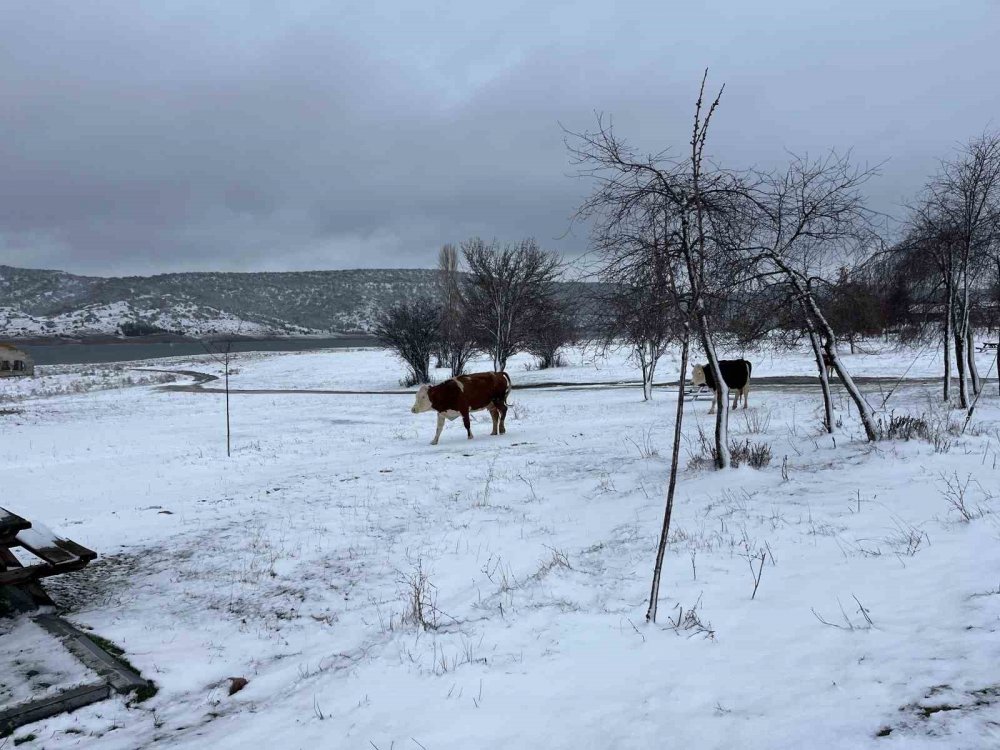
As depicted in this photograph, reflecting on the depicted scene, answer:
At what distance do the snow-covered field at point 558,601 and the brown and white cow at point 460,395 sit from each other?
3327mm

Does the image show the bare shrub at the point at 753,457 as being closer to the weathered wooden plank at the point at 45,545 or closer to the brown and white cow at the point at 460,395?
the brown and white cow at the point at 460,395

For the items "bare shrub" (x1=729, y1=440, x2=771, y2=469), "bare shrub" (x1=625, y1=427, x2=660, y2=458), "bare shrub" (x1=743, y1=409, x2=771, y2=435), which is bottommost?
"bare shrub" (x1=625, y1=427, x2=660, y2=458)

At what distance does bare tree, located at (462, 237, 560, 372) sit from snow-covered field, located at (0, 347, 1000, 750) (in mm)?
20849

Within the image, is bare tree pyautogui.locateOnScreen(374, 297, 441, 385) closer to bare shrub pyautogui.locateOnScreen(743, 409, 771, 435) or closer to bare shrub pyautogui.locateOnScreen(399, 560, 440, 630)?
bare shrub pyautogui.locateOnScreen(743, 409, 771, 435)

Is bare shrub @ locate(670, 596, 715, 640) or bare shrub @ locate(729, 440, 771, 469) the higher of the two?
bare shrub @ locate(729, 440, 771, 469)

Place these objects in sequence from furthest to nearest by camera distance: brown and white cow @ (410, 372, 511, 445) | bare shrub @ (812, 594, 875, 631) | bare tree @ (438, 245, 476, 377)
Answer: bare tree @ (438, 245, 476, 377) < brown and white cow @ (410, 372, 511, 445) < bare shrub @ (812, 594, 875, 631)

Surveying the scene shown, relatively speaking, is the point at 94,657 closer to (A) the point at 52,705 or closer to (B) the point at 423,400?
(A) the point at 52,705

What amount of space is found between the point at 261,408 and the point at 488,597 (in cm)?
2484

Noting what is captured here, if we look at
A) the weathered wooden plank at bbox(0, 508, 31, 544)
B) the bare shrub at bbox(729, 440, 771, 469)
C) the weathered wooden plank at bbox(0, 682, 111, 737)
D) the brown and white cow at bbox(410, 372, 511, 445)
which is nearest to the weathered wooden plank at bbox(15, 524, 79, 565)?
the weathered wooden plank at bbox(0, 508, 31, 544)

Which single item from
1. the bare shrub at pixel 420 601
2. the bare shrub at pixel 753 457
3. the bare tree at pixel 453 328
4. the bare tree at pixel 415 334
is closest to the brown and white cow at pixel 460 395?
the bare shrub at pixel 753 457

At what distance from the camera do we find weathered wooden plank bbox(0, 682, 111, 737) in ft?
11.3

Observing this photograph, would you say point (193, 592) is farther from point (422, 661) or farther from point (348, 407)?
point (348, 407)

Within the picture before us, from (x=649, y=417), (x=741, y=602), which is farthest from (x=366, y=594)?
(x=649, y=417)

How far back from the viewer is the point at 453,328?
3688cm
